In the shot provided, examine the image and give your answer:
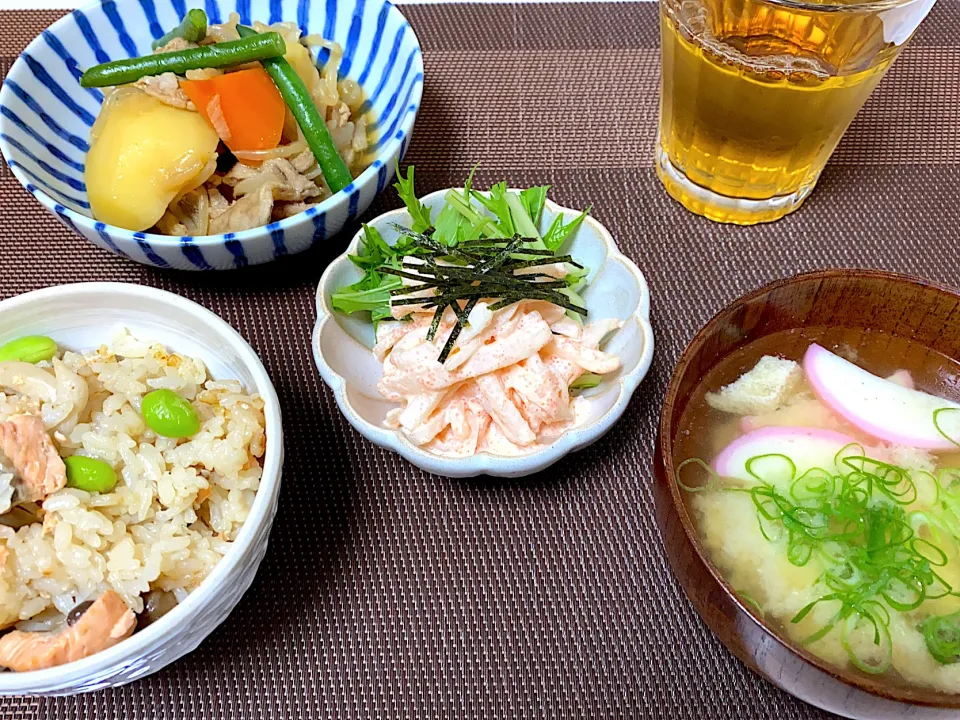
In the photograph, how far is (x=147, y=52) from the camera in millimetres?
1861

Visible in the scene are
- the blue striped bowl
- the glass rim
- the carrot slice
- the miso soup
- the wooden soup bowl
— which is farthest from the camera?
the carrot slice

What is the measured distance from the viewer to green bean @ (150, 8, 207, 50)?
1754 mm

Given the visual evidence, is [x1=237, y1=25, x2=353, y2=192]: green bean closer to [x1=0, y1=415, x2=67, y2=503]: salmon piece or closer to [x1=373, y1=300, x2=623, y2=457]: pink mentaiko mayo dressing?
[x1=373, y1=300, x2=623, y2=457]: pink mentaiko mayo dressing

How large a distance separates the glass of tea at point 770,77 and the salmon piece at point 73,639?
139 centimetres

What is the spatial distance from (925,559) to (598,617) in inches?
19.8

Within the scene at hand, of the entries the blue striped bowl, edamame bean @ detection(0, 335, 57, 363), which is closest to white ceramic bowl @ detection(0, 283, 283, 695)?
A: edamame bean @ detection(0, 335, 57, 363)

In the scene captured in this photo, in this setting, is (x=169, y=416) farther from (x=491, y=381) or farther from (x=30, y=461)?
(x=491, y=381)

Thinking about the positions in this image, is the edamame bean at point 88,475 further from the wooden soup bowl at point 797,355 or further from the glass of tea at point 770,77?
the glass of tea at point 770,77

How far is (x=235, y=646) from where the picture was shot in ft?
4.38

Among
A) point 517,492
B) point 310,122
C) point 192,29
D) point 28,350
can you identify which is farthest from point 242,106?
point 517,492

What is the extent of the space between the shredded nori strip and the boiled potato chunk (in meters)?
0.44

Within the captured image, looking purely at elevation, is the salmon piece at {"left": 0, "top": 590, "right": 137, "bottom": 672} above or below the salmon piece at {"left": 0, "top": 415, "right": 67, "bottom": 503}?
below

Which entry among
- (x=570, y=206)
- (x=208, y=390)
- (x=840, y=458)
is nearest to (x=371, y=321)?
(x=208, y=390)

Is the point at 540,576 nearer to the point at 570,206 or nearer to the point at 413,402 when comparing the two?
the point at 413,402
